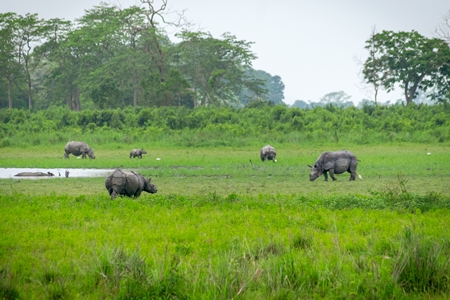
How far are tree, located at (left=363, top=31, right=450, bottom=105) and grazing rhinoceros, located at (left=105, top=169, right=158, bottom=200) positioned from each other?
27.6 metres

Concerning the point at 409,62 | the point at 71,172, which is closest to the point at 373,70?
the point at 409,62

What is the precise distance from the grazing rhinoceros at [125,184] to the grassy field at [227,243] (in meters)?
0.41

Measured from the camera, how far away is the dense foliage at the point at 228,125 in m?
30.7

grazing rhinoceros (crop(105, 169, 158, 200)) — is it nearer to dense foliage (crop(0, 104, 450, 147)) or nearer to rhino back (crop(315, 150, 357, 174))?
rhino back (crop(315, 150, 357, 174))

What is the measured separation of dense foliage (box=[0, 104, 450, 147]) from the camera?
101 feet

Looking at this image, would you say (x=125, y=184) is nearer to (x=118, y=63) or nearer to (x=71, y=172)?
(x=71, y=172)

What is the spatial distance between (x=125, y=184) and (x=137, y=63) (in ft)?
102

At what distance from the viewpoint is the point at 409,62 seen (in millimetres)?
38750

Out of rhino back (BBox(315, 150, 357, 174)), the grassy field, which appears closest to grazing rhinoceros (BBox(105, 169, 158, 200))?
the grassy field

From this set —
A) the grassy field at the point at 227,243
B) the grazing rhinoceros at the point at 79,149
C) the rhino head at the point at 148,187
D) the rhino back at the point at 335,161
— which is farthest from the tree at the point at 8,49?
the rhino head at the point at 148,187

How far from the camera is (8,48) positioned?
3984 centimetres

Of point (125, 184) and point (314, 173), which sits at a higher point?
point (125, 184)

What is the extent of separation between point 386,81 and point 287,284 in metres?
35.1

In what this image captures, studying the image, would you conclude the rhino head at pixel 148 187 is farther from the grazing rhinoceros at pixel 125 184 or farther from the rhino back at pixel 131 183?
the rhino back at pixel 131 183
